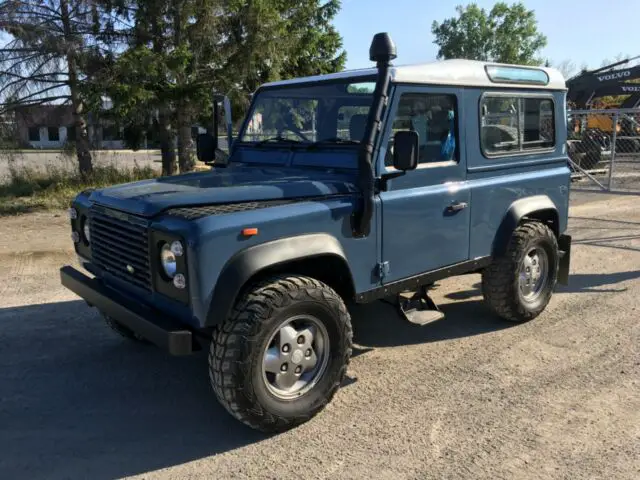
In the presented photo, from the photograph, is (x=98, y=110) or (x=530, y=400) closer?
(x=530, y=400)

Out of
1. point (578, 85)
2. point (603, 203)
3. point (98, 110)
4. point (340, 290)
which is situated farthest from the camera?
point (578, 85)

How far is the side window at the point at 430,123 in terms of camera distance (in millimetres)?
3943

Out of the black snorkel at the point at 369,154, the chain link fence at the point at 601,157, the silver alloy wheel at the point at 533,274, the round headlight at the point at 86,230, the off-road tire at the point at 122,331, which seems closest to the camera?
the black snorkel at the point at 369,154

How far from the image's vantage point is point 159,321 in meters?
3.22

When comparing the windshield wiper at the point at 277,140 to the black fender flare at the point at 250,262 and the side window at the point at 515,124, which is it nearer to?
the black fender flare at the point at 250,262

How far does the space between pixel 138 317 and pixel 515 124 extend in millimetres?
3356

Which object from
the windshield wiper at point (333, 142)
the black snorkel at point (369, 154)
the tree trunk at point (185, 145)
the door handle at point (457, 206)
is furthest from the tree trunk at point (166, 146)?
the black snorkel at point (369, 154)

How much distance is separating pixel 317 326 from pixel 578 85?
777 inches

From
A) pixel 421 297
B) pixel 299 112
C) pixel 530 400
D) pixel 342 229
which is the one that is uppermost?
pixel 299 112

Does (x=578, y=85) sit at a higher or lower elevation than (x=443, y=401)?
higher

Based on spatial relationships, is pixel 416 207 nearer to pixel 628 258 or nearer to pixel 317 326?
pixel 317 326

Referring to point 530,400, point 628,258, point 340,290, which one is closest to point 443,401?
point 530,400

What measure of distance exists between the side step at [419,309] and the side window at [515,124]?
4.05 ft

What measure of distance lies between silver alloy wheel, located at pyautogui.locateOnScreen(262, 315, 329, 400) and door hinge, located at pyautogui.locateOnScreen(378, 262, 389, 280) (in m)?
0.58
